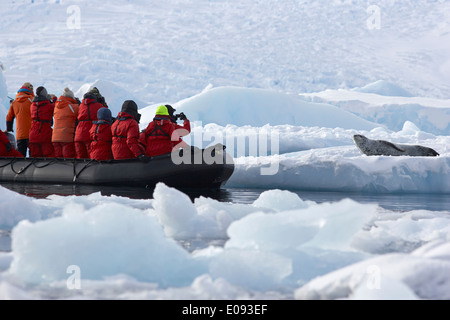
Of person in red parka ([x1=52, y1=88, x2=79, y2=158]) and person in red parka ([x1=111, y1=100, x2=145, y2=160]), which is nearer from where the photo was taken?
person in red parka ([x1=111, y1=100, x2=145, y2=160])

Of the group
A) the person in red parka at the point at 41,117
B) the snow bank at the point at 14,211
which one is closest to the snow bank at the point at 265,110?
the person in red parka at the point at 41,117

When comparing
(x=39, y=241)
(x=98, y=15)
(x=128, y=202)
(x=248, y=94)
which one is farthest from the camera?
(x=98, y=15)

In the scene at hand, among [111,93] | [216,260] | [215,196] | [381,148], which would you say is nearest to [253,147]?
[381,148]

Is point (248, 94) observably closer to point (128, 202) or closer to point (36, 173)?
point (36, 173)

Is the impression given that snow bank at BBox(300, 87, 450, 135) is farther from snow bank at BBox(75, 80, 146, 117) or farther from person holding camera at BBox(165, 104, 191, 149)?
person holding camera at BBox(165, 104, 191, 149)

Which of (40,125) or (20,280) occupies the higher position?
(40,125)

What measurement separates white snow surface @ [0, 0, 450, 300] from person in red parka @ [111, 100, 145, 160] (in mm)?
2214

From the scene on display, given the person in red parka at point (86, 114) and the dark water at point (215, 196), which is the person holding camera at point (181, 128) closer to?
the dark water at point (215, 196)

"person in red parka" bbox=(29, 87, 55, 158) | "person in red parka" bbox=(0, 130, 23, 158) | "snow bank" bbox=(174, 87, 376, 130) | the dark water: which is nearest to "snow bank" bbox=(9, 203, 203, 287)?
the dark water

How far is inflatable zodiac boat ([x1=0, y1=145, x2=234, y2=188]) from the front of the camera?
349 inches

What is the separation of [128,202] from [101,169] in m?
3.39

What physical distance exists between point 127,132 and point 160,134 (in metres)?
0.48
